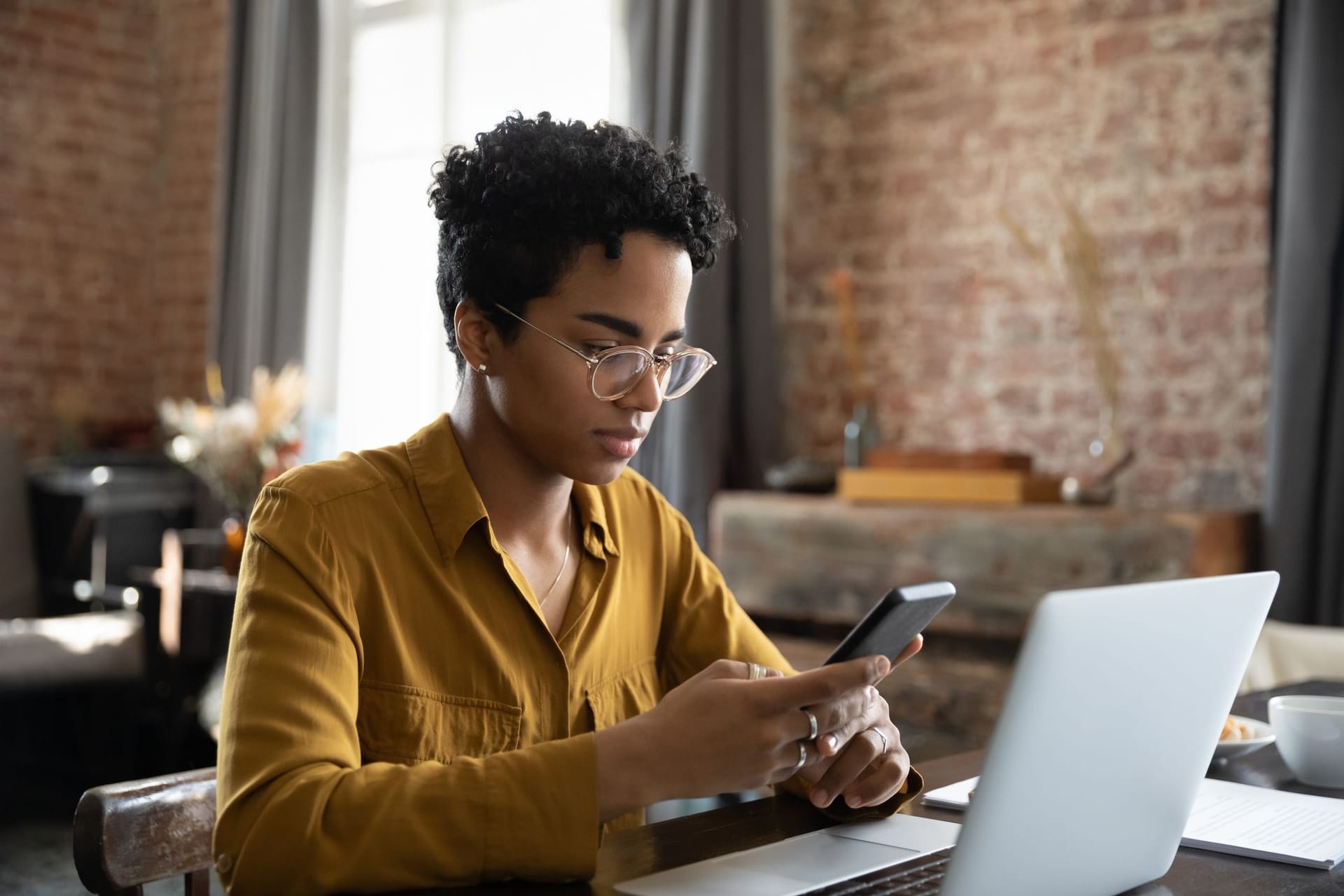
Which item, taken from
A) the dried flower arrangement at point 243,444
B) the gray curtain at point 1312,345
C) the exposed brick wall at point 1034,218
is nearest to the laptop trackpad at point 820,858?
the gray curtain at point 1312,345

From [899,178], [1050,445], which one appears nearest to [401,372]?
[899,178]

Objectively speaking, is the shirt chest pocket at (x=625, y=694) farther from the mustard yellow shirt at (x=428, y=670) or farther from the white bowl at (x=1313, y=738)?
the white bowl at (x=1313, y=738)

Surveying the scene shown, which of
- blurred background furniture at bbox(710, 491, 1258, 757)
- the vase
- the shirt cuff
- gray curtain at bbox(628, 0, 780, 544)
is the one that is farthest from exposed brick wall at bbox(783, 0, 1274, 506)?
the shirt cuff

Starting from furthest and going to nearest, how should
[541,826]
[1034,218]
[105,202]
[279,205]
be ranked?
[105,202] → [279,205] → [1034,218] → [541,826]

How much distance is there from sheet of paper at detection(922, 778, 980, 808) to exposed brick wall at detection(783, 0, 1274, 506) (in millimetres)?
2203

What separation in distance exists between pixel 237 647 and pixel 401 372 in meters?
3.86

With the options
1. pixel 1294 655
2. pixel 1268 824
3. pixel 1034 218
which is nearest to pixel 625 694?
pixel 1268 824

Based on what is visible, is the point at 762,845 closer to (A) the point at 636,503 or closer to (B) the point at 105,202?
(A) the point at 636,503

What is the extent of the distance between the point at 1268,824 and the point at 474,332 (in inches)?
35.1

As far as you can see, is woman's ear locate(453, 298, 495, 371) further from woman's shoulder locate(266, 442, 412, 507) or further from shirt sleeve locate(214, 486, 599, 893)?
shirt sleeve locate(214, 486, 599, 893)

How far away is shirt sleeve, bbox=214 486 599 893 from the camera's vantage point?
1007 mm

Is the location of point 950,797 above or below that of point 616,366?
below

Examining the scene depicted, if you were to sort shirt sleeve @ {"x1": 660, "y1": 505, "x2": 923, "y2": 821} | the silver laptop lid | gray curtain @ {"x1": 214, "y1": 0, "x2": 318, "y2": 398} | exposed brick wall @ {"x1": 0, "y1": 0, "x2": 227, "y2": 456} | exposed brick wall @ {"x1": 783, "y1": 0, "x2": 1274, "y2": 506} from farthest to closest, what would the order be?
1. exposed brick wall @ {"x1": 0, "y1": 0, "x2": 227, "y2": 456}
2. gray curtain @ {"x1": 214, "y1": 0, "x2": 318, "y2": 398}
3. exposed brick wall @ {"x1": 783, "y1": 0, "x2": 1274, "y2": 506}
4. shirt sleeve @ {"x1": 660, "y1": 505, "x2": 923, "y2": 821}
5. the silver laptop lid

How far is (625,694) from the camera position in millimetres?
1509
